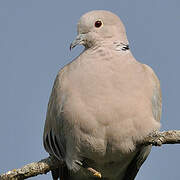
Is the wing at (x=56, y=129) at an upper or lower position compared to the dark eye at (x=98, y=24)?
lower

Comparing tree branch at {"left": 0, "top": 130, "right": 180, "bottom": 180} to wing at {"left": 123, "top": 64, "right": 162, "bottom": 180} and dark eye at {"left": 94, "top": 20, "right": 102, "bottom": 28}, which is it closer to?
wing at {"left": 123, "top": 64, "right": 162, "bottom": 180}

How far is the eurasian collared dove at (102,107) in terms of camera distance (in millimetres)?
5949

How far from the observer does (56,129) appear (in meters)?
6.43

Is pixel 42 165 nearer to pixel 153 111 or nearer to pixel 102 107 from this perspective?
pixel 102 107

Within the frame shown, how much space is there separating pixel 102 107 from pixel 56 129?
0.78 m

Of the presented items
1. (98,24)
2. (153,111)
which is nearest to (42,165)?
(153,111)

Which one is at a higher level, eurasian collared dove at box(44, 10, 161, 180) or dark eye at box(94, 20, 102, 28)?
dark eye at box(94, 20, 102, 28)

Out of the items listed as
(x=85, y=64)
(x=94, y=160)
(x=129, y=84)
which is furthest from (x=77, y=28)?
(x=94, y=160)

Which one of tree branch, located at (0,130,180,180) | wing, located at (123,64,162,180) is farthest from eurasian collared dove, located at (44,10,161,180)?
tree branch, located at (0,130,180,180)

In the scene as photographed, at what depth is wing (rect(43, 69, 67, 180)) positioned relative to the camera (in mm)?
6316

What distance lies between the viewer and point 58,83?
21.1ft

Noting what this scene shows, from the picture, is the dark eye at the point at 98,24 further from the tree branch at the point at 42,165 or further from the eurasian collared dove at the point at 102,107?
the tree branch at the point at 42,165

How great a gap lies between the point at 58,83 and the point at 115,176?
1.35 metres

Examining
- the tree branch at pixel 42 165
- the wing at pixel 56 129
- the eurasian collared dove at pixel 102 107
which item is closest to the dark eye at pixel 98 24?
the eurasian collared dove at pixel 102 107
